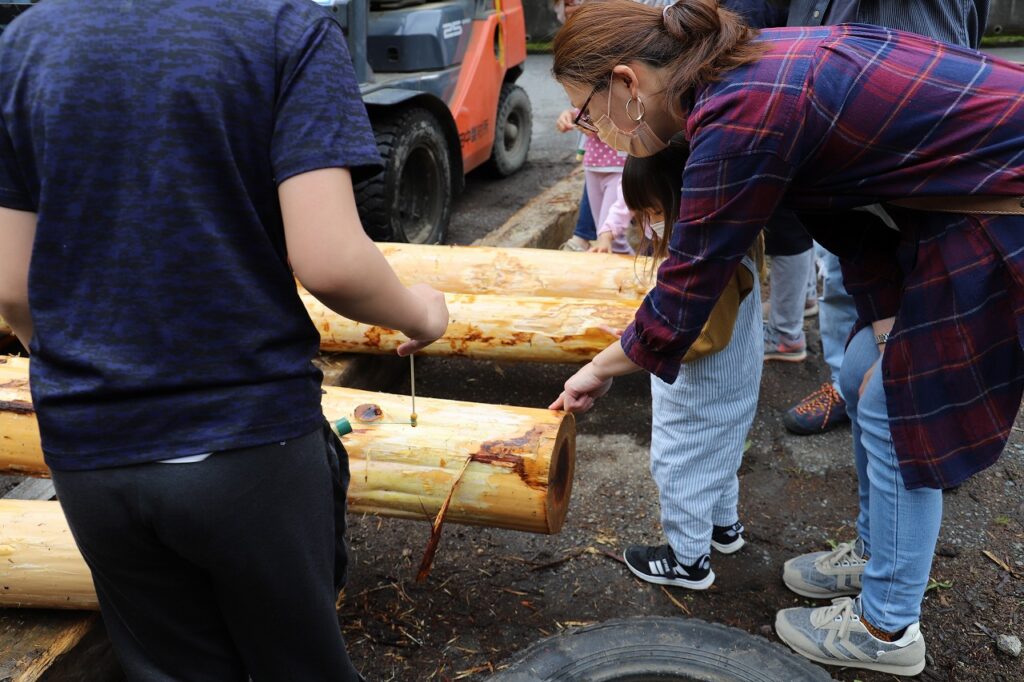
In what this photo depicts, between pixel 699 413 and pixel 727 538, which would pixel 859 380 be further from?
pixel 727 538

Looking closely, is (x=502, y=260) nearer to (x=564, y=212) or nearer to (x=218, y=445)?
(x=564, y=212)

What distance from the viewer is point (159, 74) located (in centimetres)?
122

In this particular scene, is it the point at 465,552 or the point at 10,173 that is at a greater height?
the point at 10,173

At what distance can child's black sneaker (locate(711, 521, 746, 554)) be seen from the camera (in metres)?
2.92

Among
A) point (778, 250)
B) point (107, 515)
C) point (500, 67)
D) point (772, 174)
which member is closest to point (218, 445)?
point (107, 515)

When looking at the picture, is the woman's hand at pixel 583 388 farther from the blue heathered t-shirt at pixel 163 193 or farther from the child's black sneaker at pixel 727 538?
the blue heathered t-shirt at pixel 163 193

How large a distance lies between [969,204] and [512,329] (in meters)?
1.92

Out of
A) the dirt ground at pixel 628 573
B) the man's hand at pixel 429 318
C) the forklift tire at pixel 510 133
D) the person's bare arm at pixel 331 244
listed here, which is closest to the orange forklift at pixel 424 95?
the forklift tire at pixel 510 133

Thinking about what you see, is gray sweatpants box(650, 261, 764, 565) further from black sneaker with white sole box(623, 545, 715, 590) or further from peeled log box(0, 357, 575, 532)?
peeled log box(0, 357, 575, 532)

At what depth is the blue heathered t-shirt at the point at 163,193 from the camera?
1.23 metres

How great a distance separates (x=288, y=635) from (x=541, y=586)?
53.3 inches

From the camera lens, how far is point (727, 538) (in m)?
2.93

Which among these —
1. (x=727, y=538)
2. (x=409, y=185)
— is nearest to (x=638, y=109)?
(x=727, y=538)

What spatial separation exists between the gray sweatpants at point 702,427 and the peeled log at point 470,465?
10.7 inches
